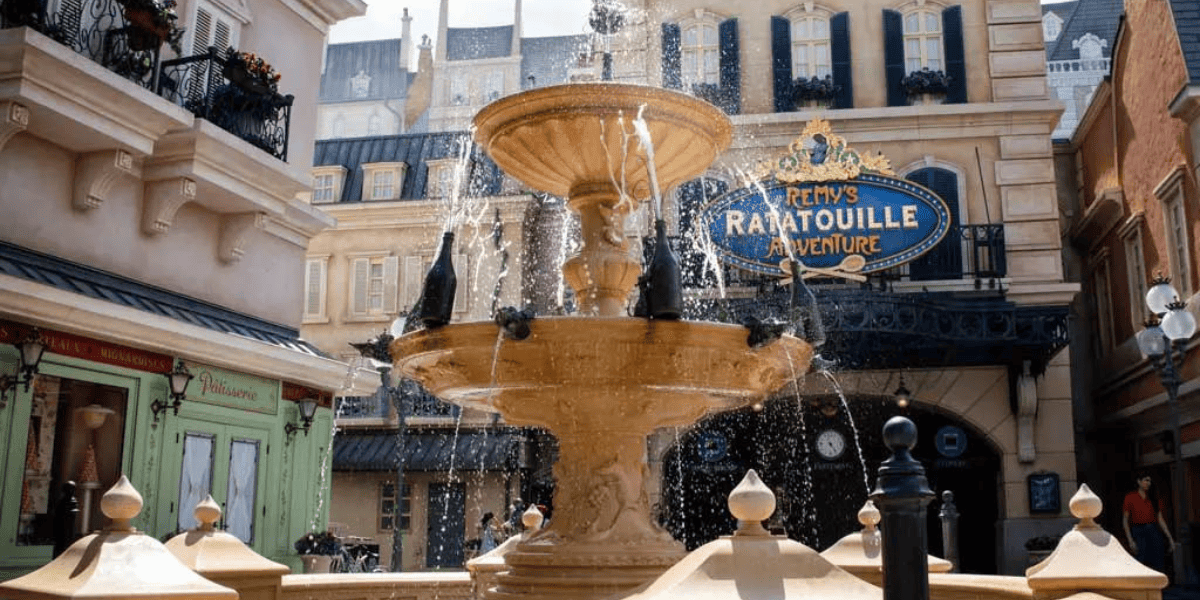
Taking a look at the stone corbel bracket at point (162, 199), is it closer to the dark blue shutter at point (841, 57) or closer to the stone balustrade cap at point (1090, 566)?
the stone balustrade cap at point (1090, 566)

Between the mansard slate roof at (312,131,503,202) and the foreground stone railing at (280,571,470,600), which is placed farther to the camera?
the mansard slate roof at (312,131,503,202)

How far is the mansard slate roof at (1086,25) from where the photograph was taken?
146ft

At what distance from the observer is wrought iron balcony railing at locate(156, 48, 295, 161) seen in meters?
14.5

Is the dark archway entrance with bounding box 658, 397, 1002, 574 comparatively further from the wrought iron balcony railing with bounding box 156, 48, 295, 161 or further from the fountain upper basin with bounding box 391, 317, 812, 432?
the fountain upper basin with bounding box 391, 317, 812, 432

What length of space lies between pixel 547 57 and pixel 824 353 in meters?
59.0

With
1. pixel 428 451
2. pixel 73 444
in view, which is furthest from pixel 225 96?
pixel 428 451

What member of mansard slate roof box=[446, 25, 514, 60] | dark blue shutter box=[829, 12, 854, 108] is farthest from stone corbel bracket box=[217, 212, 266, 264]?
mansard slate roof box=[446, 25, 514, 60]

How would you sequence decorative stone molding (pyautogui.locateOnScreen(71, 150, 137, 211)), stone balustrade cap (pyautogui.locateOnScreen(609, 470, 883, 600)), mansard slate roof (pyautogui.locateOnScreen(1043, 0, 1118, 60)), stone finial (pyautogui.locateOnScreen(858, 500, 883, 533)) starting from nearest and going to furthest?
stone balustrade cap (pyautogui.locateOnScreen(609, 470, 883, 600)) → stone finial (pyautogui.locateOnScreen(858, 500, 883, 533)) → decorative stone molding (pyautogui.locateOnScreen(71, 150, 137, 211)) → mansard slate roof (pyautogui.locateOnScreen(1043, 0, 1118, 60))

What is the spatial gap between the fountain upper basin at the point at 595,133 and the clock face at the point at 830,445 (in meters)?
15.5

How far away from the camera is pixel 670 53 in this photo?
22.6 m

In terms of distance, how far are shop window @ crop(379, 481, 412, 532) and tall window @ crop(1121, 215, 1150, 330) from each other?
17506 millimetres

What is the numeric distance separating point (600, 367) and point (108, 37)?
983 centimetres

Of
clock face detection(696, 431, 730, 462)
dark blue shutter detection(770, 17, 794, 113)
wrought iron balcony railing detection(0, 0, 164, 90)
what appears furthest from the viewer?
dark blue shutter detection(770, 17, 794, 113)

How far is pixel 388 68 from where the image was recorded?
8094 centimetres
